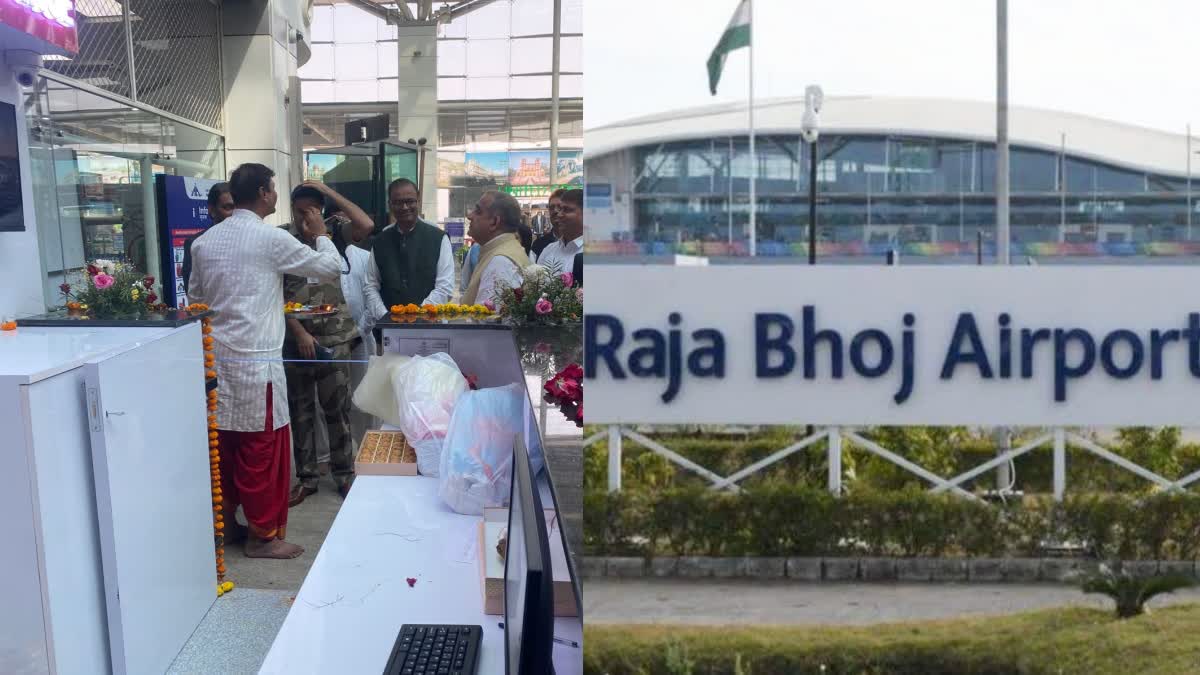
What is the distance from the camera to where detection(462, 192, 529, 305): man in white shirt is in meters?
2.81

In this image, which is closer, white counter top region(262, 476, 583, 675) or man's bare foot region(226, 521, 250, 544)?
white counter top region(262, 476, 583, 675)

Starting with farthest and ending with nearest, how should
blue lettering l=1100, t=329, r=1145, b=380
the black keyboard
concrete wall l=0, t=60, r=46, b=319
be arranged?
1. concrete wall l=0, t=60, r=46, b=319
2. blue lettering l=1100, t=329, r=1145, b=380
3. the black keyboard

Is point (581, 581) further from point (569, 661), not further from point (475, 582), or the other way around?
point (475, 582)

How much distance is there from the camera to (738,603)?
2.01m

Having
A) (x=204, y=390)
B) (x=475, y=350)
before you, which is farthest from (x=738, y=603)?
(x=204, y=390)

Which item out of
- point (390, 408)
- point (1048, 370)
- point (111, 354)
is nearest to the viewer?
point (1048, 370)

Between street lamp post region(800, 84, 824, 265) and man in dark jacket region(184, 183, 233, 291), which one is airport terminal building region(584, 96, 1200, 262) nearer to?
street lamp post region(800, 84, 824, 265)

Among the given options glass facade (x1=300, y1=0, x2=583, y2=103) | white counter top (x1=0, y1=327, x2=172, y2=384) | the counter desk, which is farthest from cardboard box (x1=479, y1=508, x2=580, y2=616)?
glass facade (x1=300, y1=0, x2=583, y2=103)

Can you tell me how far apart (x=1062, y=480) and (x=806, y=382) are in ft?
1.46

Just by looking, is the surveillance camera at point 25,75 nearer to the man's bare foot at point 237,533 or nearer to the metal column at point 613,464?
the man's bare foot at point 237,533

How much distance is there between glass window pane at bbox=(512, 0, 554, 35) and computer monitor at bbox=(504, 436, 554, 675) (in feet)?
6.63

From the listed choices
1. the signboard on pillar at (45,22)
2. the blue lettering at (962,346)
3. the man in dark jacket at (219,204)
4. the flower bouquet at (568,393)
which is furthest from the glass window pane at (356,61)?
the blue lettering at (962,346)

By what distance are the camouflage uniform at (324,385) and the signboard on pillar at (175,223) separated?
35 centimetres

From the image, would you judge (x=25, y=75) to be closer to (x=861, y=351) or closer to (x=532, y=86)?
(x=532, y=86)
